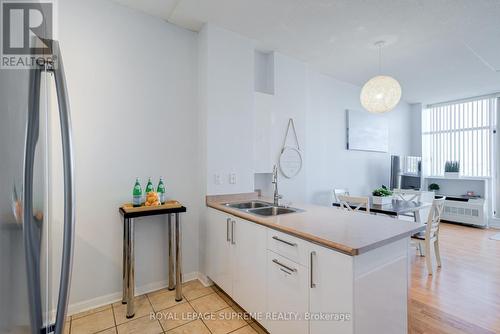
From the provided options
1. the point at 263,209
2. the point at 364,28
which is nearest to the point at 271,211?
the point at 263,209

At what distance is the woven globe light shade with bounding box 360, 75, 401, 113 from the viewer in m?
2.53

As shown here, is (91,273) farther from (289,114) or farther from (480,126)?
(480,126)

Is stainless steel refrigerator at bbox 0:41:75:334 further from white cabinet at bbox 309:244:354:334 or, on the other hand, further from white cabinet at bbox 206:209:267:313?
white cabinet at bbox 206:209:267:313

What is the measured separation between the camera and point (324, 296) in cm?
121

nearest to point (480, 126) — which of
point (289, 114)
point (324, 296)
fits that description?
point (289, 114)

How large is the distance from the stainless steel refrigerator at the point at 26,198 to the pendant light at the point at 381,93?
8.95ft

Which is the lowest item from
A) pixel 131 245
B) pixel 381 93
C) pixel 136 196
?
pixel 131 245

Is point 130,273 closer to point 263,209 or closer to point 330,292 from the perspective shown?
point 263,209

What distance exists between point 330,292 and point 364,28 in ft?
8.18

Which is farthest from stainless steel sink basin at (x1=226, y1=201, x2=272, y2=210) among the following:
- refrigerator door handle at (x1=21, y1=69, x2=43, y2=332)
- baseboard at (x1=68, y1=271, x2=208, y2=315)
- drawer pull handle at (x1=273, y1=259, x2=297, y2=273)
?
refrigerator door handle at (x1=21, y1=69, x2=43, y2=332)

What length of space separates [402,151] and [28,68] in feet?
20.4

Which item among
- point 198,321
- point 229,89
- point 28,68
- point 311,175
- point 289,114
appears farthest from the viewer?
point 311,175

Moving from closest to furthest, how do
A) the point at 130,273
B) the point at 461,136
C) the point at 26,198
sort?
1. the point at 26,198
2. the point at 130,273
3. the point at 461,136

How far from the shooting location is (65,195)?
0.71 meters
